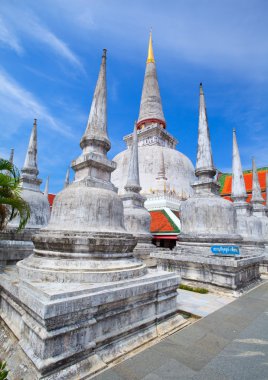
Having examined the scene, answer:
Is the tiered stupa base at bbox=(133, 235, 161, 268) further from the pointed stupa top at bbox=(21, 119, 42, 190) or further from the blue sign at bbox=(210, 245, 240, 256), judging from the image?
the pointed stupa top at bbox=(21, 119, 42, 190)

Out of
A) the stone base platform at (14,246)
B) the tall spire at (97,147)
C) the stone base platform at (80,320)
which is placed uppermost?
the tall spire at (97,147)

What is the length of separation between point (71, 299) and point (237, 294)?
547 cm

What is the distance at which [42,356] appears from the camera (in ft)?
8.30

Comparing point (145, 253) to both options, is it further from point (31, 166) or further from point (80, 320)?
point (80, 320)

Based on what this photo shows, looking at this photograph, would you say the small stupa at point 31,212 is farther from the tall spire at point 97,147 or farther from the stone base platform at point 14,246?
the tall spire at point 97,147

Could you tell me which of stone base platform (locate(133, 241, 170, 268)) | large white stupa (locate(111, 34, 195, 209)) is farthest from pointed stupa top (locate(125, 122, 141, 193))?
large white stupa (locate(111, 34, 195, 209))

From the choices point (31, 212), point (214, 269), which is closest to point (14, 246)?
point (31, 212)

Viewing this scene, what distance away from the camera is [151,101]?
3553 centimetres

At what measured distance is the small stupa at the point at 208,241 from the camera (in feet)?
22.2

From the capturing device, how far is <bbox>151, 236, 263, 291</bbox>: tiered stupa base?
260 inches

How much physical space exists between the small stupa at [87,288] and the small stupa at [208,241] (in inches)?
116

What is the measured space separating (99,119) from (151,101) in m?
32.6

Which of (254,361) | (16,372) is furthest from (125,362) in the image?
(254,361)

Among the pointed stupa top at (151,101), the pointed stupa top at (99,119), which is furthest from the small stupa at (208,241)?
the pointed stupa top at (151,101)
